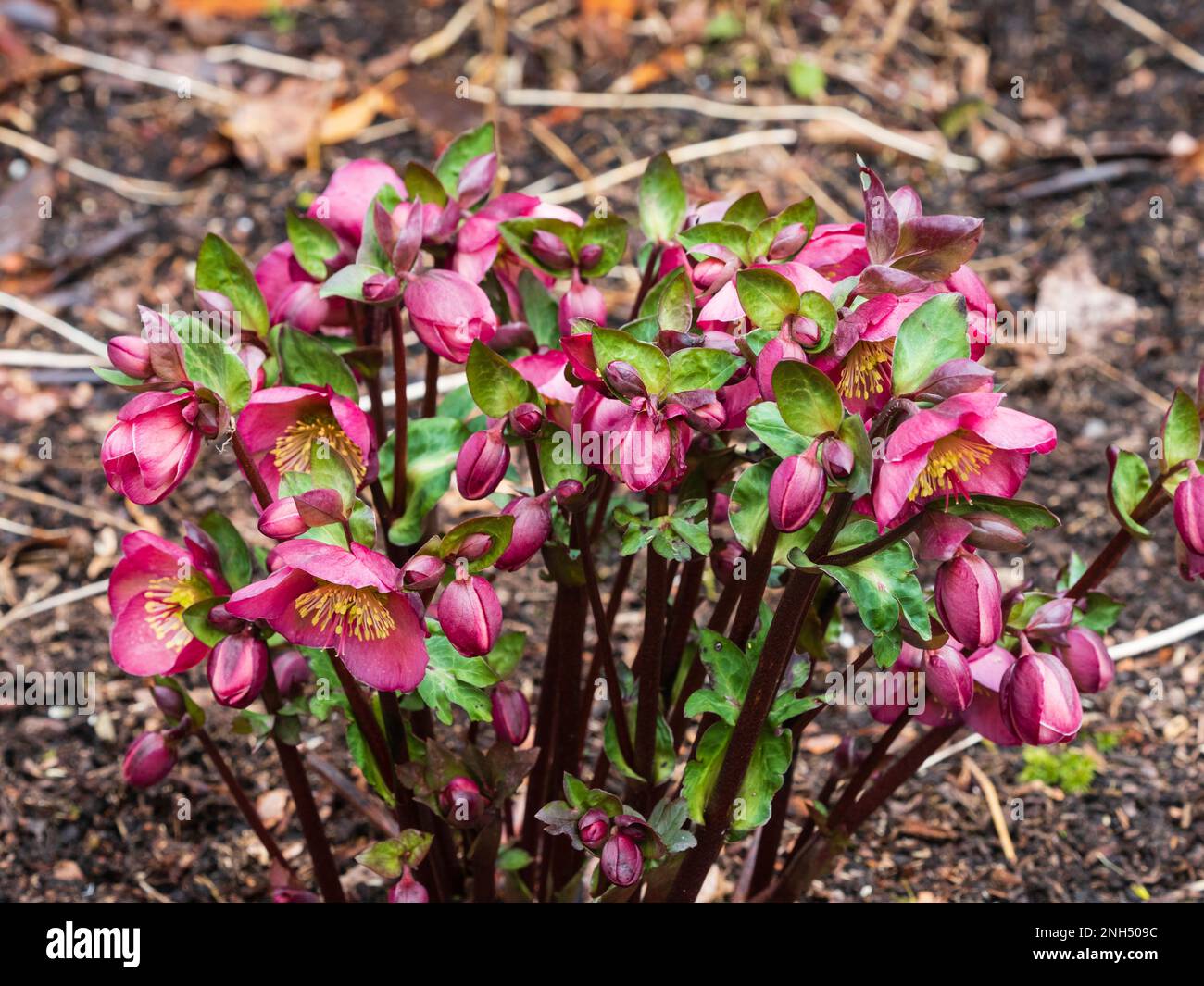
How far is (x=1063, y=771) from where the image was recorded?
189 centimetres

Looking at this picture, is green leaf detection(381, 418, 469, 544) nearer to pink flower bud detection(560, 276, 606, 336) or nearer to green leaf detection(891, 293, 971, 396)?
pink flower bud detection(560, 276, 606, 336)

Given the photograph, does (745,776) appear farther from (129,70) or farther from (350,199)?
(129,70)

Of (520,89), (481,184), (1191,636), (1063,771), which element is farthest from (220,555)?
(520,89)

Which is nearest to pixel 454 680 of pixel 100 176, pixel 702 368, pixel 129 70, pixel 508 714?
pixel 508 714

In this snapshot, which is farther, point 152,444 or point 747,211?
point 747,211

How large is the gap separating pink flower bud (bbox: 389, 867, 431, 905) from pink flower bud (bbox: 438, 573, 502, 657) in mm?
313

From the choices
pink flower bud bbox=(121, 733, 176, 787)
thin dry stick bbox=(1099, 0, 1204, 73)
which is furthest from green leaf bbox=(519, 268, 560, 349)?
thin dry stick bbox=(1099, 0, 1204, 73)

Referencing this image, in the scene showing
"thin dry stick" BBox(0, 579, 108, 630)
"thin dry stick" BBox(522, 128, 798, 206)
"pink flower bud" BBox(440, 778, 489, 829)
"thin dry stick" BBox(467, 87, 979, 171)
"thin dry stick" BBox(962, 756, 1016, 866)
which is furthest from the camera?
"thin dry stick" BBox(467, 87, 979, 171)

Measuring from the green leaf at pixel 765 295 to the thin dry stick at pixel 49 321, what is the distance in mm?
1875

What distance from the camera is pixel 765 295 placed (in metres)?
1.02

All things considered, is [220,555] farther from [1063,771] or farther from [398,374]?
[1063,771]

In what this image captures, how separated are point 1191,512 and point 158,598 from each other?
939 mm

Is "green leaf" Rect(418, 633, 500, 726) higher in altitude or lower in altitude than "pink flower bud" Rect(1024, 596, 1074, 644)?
lower

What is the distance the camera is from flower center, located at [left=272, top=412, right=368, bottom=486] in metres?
1.21
